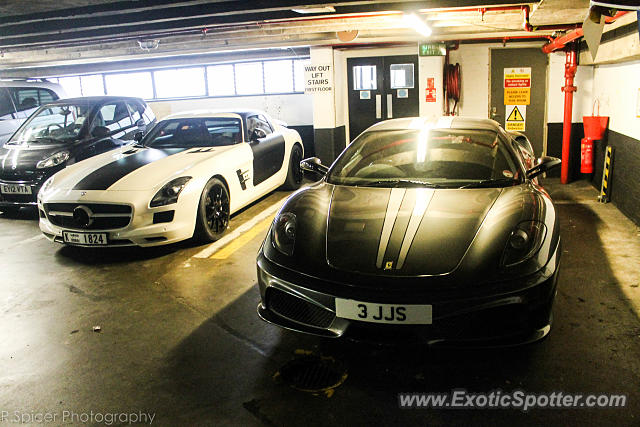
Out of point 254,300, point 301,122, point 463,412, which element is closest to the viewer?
point 463,412

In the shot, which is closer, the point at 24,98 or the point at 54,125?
the point at 54,125

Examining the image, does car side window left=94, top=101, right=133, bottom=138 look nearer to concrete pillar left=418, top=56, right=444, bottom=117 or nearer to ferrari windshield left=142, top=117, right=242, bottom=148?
ferrari windshield left=142, top=117, right=242, bottom=148

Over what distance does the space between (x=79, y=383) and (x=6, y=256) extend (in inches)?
131

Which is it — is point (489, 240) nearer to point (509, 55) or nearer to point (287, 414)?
point (287, 414)

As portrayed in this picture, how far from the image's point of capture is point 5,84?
969 cm

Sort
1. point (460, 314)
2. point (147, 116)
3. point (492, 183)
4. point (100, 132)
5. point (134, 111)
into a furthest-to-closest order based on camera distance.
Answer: point (147, 116)
point (134, 111)
point (100, 132)
point (492, 183)
point (460, 314)

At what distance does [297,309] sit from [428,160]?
1.69m

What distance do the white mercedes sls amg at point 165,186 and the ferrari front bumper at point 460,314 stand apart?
8.72 feet

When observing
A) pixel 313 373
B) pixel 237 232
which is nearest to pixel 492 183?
A: pixel 313 373

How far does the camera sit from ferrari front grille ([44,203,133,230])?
5008mm

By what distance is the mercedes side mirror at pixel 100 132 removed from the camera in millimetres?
7970

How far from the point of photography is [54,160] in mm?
7316

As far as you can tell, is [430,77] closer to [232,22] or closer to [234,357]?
[232,22]

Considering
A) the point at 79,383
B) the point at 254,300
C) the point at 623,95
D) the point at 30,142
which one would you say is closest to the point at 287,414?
the point at 79,383
